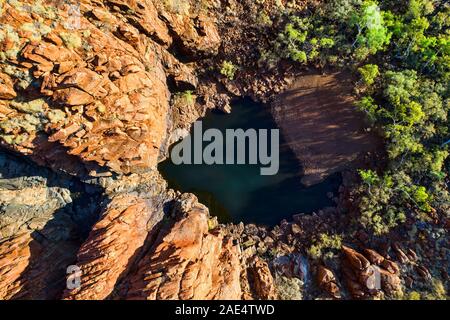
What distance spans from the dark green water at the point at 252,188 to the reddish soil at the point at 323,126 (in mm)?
947

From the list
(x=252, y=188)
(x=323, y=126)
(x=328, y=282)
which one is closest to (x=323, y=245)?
(x=328, y=282)

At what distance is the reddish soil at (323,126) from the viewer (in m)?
23.3

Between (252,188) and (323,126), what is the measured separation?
807 cm

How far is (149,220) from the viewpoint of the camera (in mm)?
19828

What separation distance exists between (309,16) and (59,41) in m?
18.8

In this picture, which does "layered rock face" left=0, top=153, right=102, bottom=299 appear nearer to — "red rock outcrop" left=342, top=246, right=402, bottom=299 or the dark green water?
the dark green water

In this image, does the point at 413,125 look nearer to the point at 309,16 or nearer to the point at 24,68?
the point at 309,16

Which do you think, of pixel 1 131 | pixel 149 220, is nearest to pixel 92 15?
pixel 1 131

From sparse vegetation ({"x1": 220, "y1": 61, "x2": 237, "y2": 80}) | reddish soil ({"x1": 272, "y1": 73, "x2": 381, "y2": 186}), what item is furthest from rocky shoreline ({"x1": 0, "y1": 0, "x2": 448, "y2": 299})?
reddish soil ({"x1": 272, "y1": 73, "x2": 381, "y2": 186})

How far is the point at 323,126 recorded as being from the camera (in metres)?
24.0

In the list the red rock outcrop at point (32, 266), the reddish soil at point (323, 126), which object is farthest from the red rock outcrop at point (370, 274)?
the red rock outcrop at point (32, 266)

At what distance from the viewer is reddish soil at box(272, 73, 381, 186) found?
76.4 feet

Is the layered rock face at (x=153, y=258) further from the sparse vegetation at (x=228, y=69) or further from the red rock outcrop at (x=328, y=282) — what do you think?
the sparse vegetation at (x=228, y=69)

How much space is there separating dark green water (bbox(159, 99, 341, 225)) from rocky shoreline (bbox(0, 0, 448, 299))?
1.09 metres
